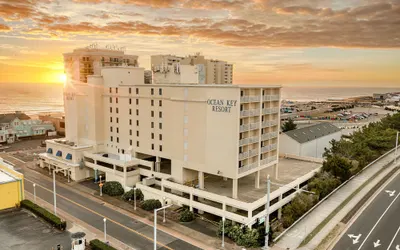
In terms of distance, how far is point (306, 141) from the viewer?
73.9 metres

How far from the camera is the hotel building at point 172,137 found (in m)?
46.9

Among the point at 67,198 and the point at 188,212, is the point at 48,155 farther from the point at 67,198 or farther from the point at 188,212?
the point at 188,212

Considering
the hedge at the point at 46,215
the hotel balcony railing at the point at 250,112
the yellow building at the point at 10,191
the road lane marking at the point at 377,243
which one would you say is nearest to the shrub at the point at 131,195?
the hedge at the point at 46,215

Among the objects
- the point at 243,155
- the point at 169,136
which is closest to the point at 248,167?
the point at 243,155

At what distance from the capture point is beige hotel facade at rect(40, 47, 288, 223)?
47.0 m

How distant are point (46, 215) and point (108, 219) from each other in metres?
8.33

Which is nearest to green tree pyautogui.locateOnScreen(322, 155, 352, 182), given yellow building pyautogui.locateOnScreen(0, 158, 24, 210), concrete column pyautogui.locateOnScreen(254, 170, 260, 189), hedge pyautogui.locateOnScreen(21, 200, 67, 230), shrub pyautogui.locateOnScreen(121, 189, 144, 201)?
concrete column pyautogui.locateOnScreen(254, 170, 260, 189)

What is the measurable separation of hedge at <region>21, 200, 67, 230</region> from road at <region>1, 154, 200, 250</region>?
3.85 meters

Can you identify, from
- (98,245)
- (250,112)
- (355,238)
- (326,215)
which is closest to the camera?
(98,245)

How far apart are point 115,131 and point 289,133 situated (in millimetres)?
40581

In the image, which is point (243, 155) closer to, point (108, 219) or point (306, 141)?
point (108, 219)

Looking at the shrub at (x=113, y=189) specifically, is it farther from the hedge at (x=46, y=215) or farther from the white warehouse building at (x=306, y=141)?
the white warehouse building at (x=306, y=141)

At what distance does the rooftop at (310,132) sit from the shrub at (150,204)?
1507 inches

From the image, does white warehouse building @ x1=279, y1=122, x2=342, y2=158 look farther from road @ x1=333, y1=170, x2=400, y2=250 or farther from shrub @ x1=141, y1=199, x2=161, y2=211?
shrub @ x1=141, y1=199, x2=161, y2=211
